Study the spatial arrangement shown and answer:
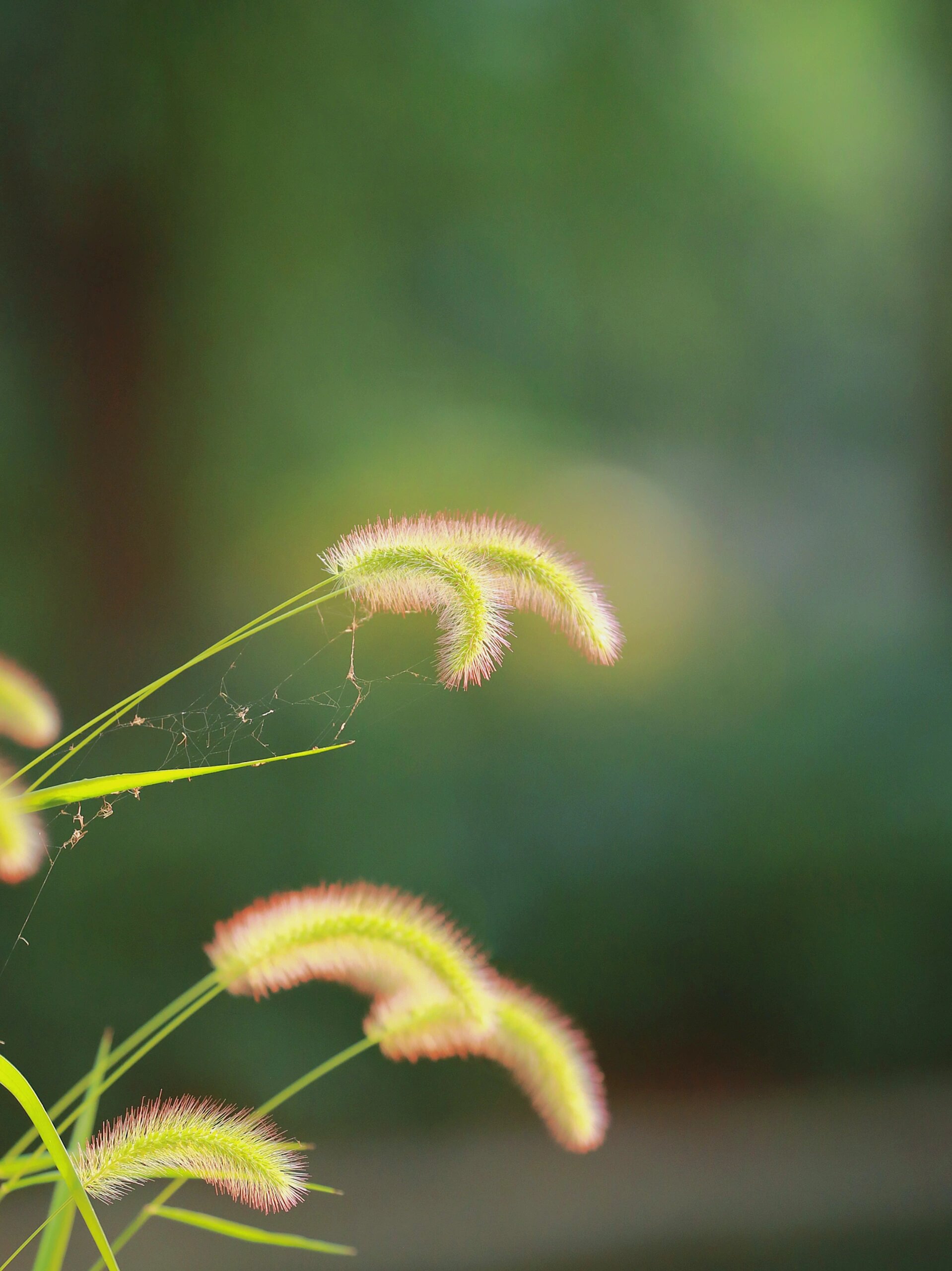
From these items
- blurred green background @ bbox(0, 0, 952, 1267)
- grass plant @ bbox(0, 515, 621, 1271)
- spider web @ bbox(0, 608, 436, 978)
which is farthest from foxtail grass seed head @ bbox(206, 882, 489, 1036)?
blurred green background @ bbox(0, 0, 952, 1267)

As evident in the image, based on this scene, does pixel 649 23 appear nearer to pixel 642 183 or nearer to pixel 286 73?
pixel 642 183

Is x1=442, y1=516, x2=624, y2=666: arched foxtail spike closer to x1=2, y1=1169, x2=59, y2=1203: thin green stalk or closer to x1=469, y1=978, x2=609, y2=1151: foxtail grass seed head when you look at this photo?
x1=469, y1=978, x2=609, y2=1151: foxtail grass seed head

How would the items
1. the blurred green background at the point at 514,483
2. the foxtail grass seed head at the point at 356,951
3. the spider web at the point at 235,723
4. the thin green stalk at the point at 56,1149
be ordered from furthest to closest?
the blurred green background at the point at 514,483
the spider web at the point at 235,723
the foxtail grass seed head at the point at 356,951
the thin green stalk at the point at 56,1149

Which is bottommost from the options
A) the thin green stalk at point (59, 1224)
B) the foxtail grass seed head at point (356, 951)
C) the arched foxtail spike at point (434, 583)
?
the thin green stalk at point (59, 1224)

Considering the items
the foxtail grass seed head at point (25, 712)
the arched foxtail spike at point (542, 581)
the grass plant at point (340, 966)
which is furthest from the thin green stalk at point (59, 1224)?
the arched foxtail spike at point (542, 581)

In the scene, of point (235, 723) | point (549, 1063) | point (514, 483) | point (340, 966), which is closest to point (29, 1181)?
point (340, 966)

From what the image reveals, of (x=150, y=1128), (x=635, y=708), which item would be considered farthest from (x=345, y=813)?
(x=150, y=1128)

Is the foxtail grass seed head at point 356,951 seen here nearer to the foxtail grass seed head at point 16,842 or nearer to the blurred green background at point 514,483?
the foxtail grass seed head at point 16,842
